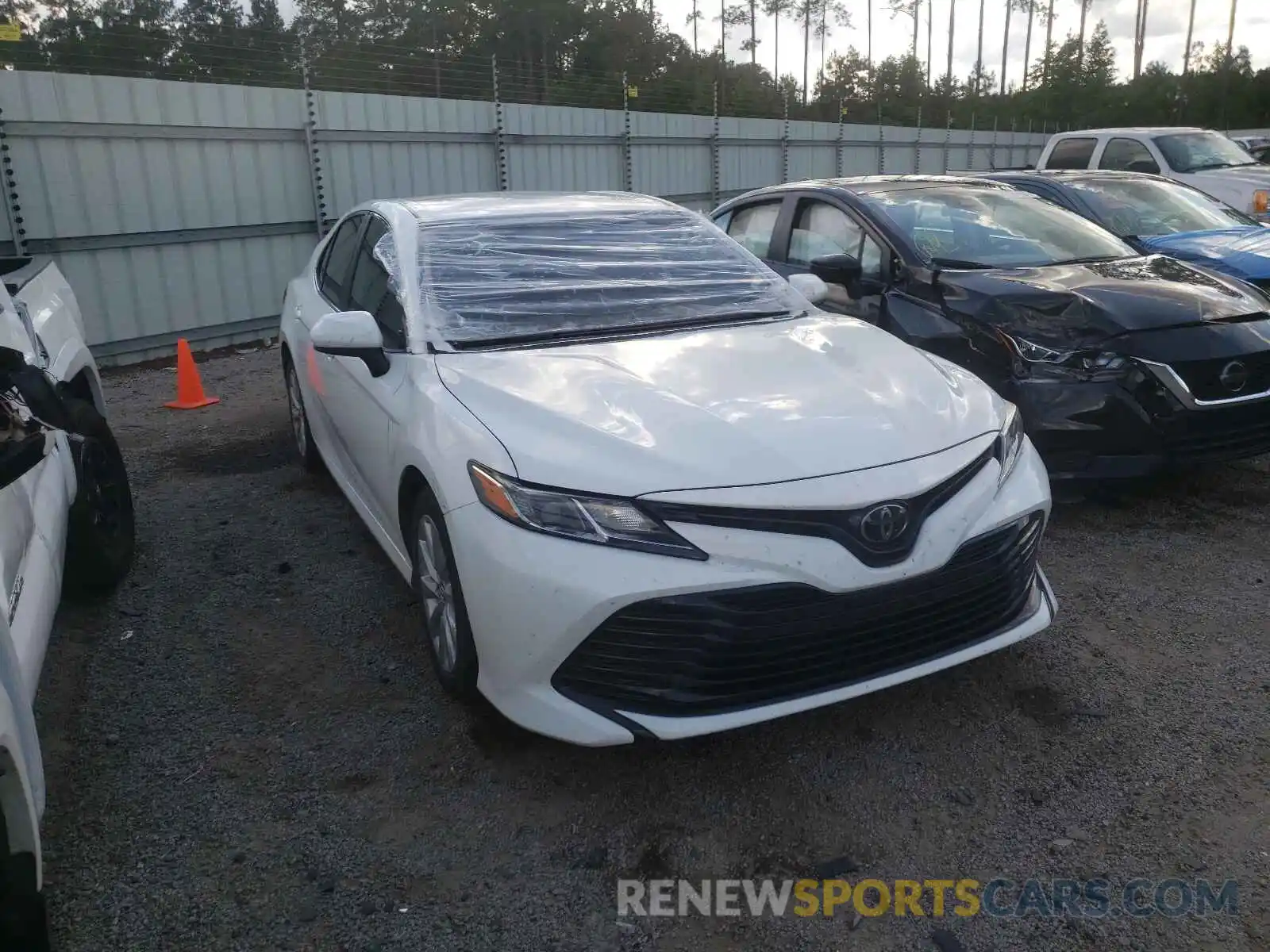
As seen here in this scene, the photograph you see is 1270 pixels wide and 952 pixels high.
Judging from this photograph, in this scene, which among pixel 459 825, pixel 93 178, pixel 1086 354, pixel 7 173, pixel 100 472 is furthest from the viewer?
pixel 93 178

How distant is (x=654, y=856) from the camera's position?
2.45 m

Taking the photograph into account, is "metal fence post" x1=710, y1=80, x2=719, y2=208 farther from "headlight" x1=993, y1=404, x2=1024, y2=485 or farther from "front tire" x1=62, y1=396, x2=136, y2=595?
Answer: "headlight" x1=993, y1=404, x2=1024, y2=485

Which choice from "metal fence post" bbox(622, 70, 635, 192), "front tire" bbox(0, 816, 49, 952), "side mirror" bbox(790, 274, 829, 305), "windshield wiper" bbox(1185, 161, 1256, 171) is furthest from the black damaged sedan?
"metal fence post" bbox(622, 70, 635, 192)

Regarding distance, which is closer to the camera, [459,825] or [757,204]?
[459,825]

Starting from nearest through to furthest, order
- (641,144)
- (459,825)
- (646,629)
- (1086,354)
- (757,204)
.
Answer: (646,629)
(459,825)
(1086,354)
(757,204)
(641,144)

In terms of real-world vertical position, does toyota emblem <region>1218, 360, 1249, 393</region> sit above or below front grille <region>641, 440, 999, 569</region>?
below

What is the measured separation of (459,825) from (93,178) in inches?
304

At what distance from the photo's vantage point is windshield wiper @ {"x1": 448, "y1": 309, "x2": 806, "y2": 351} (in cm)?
337

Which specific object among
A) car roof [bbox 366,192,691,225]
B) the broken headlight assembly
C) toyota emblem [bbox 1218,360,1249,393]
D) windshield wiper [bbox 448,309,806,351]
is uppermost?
car roof [bbox 366,192,691,225]

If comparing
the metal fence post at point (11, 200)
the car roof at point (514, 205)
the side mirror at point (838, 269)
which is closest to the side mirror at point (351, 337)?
the car roof at point (514, 205)

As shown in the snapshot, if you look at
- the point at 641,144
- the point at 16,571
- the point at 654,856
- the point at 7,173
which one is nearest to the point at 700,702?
the point at 654,856

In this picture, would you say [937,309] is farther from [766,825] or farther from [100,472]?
[100,472]

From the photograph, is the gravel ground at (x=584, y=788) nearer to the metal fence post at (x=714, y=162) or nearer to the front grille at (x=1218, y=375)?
the front grille at (x=1218, y=375)

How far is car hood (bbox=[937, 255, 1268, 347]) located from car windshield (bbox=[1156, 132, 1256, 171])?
263 inches
